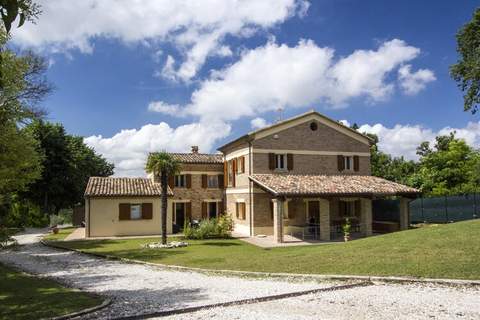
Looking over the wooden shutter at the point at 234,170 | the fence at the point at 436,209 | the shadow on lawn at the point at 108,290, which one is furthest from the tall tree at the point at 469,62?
the shadow on lawn at the point at 108,290

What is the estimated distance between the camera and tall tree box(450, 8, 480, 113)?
30.6 meters

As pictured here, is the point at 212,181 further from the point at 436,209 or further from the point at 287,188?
the point at 436,209

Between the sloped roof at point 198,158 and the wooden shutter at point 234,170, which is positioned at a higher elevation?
the sloped roof at point 198,158

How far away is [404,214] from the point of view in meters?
26.8

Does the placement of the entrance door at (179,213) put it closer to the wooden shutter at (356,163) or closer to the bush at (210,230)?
the bush at (210,230)

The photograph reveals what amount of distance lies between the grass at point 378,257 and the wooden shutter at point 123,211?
832 centimetres

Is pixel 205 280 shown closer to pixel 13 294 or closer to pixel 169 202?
pixel 13 294

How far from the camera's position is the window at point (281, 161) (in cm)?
2744

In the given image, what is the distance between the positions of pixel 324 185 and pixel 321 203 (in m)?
1.50

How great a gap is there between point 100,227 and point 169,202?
4.98 metres

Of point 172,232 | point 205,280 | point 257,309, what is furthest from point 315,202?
point 257,309

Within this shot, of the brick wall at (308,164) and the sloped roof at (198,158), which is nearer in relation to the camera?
the brick wall at (308,164)

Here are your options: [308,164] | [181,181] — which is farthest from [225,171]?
[308,164]

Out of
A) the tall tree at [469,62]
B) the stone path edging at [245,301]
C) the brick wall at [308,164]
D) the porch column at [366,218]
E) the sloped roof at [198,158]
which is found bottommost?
the stone path edging at [245,301]
